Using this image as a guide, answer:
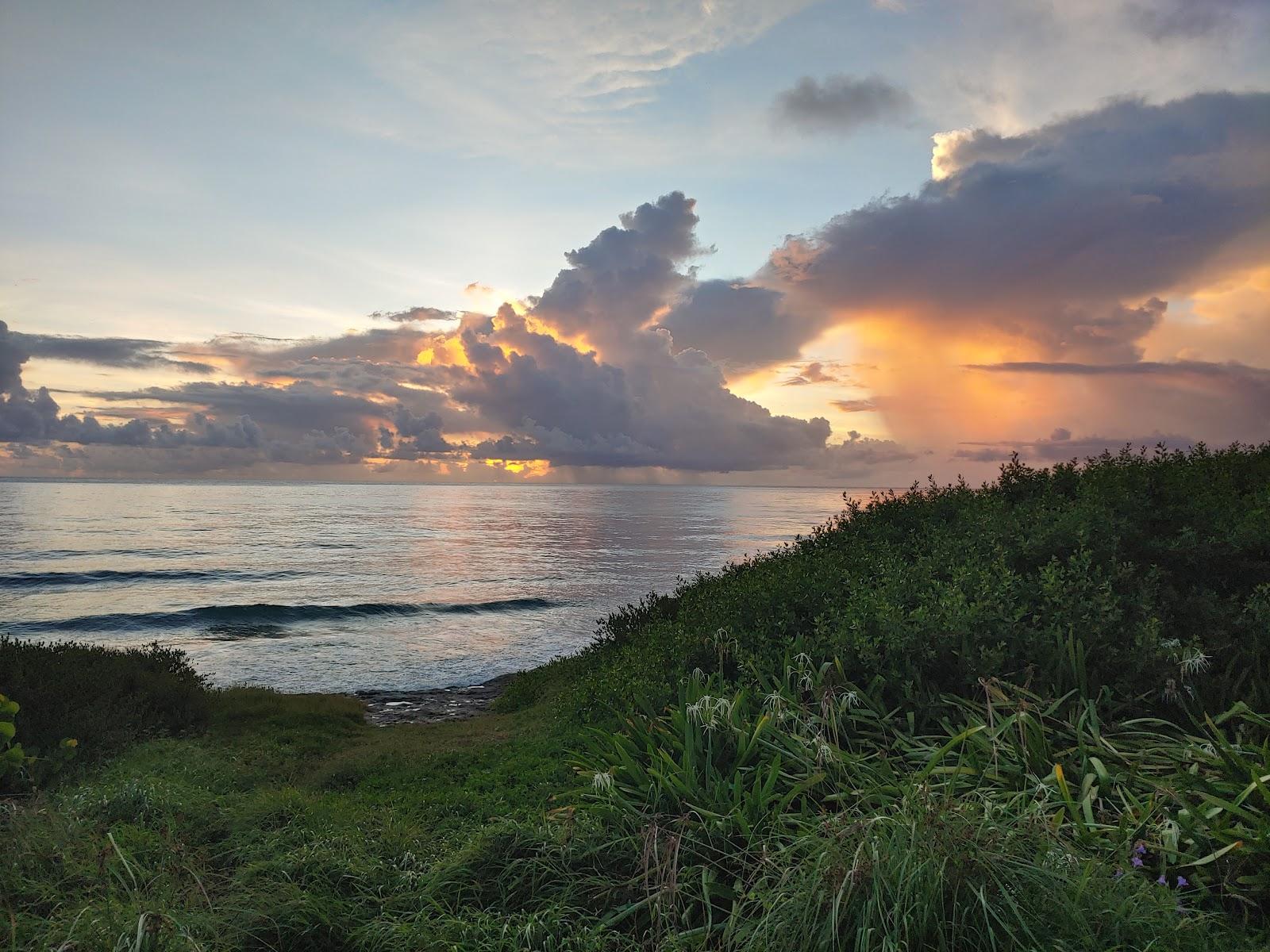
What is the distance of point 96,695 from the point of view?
456 inches

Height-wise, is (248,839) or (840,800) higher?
(840,800)

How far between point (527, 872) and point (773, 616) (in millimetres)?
5174

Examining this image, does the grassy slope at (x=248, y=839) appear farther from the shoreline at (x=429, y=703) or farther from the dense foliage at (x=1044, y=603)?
the shoreline at (x=429, y=703)

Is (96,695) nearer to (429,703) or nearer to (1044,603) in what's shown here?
(429,703)

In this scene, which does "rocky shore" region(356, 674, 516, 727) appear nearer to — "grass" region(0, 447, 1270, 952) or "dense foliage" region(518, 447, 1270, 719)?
"dense foliage" region(518, 447, 1270, 719)

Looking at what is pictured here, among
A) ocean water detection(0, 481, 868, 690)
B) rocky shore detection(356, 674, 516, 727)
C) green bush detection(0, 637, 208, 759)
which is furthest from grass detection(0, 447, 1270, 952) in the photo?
ocean water detection(0, 481, 868, 690)

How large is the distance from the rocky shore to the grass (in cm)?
646

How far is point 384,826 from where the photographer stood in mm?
5984

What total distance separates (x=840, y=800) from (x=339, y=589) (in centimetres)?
3918

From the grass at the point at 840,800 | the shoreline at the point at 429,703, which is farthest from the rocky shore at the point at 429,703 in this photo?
the grass at the point at 840,800

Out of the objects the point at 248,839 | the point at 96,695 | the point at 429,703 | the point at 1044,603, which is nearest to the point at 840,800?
the point at 1044,603

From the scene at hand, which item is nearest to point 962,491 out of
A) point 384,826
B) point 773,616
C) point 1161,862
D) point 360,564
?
point 773,616

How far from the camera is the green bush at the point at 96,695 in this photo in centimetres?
1054

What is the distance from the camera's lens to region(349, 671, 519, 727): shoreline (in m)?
16.2
